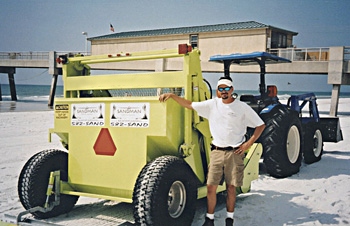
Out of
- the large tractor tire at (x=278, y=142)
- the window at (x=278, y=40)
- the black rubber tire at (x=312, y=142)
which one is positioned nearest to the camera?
the large tractor tire at (x=278, y=142)

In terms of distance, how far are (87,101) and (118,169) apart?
811 millimetres

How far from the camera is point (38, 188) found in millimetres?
4305

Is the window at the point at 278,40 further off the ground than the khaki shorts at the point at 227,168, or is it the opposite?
the window at the point at 278,40

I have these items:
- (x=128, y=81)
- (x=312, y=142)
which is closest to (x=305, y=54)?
(x=312, y=142)

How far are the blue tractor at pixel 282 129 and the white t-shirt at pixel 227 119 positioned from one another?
105 inches

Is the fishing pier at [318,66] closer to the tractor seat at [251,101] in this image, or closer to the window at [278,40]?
the window at [278,40]

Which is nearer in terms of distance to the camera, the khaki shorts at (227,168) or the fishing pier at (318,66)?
the khaki shorts at (227,168)

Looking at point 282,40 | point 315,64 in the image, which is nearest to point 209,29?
point 282,40

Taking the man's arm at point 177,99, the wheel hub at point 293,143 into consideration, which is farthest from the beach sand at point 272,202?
the man's arm at point 177,99

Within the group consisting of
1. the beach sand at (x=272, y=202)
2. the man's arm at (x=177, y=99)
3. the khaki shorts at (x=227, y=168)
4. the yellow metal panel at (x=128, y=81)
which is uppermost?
the yellow metal panel at (x=128, y=81)

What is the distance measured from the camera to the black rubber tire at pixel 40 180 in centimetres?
427

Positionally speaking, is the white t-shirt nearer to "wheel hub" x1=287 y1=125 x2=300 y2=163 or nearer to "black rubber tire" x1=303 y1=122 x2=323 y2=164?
"wheel hub" x1=287 y1=125 x2=300 y2=163

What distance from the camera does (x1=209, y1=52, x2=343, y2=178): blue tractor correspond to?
656 cm

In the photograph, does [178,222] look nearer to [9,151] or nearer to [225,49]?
[9,151]
